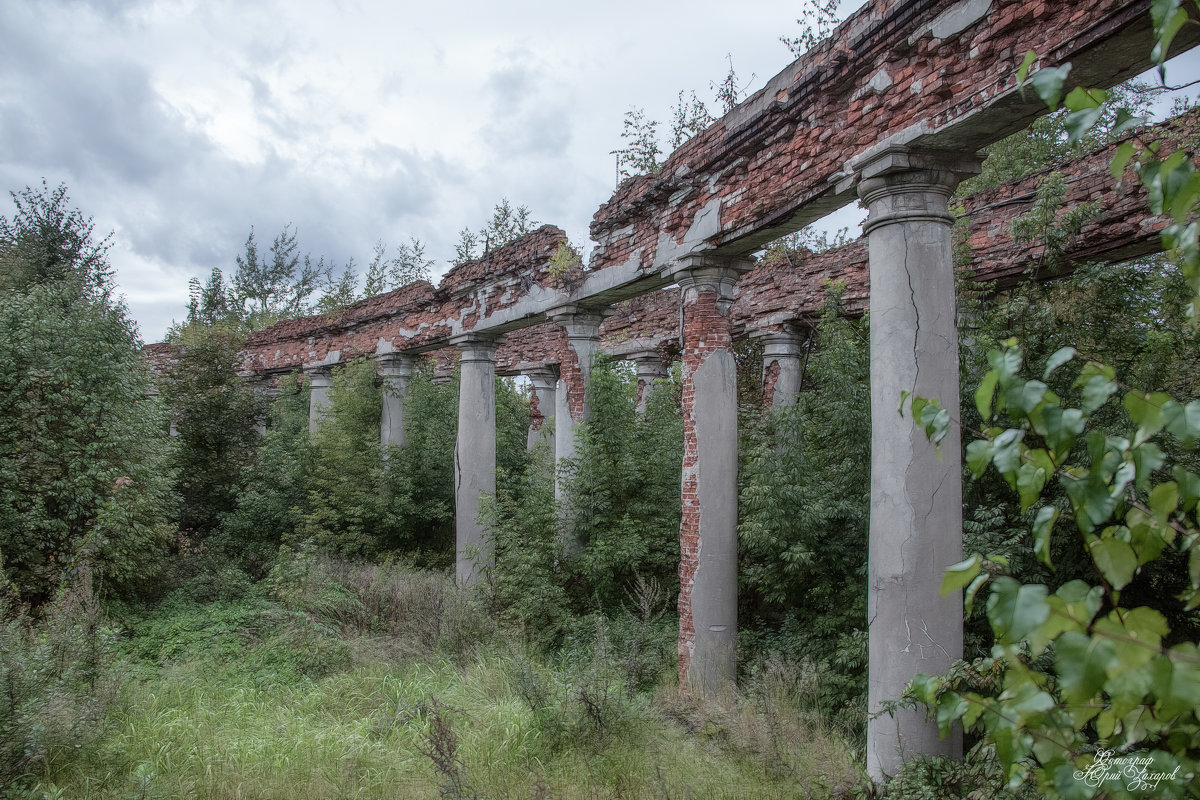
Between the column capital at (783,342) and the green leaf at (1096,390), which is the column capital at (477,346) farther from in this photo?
the green leaf at (1096,390)

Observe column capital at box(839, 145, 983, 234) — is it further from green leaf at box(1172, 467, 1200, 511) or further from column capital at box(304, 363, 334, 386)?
column capital at box(304, 363, 334, 386)

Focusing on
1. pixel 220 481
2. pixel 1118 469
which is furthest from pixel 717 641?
pixel 220 481

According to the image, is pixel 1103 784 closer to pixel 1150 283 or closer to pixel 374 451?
pixel 1150 283

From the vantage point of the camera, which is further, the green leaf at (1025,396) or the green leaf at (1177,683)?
the green leaf at (1025,396)

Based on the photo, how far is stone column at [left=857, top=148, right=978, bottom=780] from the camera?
163 inches

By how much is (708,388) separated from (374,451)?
26.1ft

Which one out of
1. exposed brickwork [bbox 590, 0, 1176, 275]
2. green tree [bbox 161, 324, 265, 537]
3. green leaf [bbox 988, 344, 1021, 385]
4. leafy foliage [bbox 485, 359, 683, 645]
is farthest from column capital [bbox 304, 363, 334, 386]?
green leaf [bbox 988, 344, 1021, 385]

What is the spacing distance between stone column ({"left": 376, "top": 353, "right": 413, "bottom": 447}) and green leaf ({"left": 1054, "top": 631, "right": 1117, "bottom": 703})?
12.4 m

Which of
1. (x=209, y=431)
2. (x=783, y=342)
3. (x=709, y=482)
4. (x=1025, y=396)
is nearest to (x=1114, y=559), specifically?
(x=1025, y=396)

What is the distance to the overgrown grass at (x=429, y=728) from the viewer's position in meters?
4.31

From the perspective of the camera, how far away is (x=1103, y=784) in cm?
144

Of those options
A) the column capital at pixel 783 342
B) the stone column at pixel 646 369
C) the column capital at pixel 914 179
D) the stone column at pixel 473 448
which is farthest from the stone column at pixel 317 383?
the column capital at pixel 914 179

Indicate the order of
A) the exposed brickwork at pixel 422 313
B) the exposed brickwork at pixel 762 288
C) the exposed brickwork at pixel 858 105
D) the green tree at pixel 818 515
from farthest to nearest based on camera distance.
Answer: the exposed brickwork at pixel 422 313, the exposed brickwork at pixel 762 288, the green tree at pixel 818 515, the exposed brickwork at pixel 858 105

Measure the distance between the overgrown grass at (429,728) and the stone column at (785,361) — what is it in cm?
590
